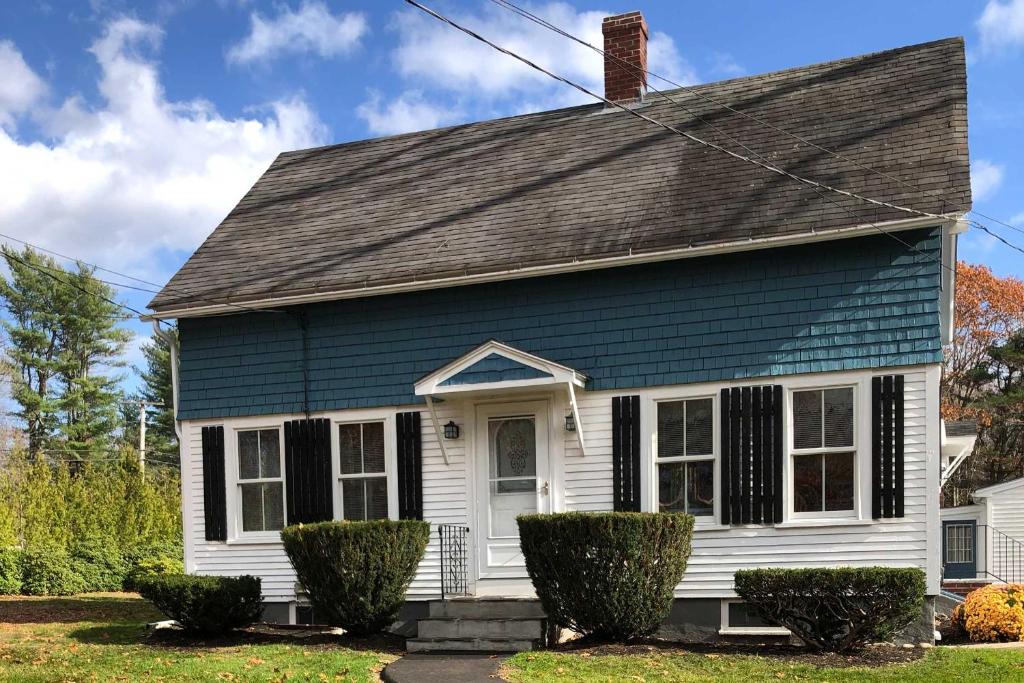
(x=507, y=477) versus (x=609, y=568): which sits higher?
(x=507, y=477)

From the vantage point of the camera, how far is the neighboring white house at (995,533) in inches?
924

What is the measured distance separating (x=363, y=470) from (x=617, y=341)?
12.0 ft

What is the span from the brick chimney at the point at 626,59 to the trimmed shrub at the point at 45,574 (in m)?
13.0

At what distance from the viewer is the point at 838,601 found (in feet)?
31.2

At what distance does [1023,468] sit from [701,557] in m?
28.0

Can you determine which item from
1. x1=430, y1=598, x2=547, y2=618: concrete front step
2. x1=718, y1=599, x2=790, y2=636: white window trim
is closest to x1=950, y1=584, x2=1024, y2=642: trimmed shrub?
x1=718, y1=599, x2=790, y2=636: white window trim

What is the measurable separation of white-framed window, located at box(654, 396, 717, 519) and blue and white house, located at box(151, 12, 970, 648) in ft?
0.08

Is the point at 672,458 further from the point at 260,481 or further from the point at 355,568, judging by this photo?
the point at 260,481

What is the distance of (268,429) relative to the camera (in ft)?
44.5

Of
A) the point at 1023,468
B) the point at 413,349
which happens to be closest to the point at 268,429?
the point at 413,349

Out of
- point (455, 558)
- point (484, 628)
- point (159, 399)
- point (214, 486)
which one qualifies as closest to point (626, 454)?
point (455, 558)

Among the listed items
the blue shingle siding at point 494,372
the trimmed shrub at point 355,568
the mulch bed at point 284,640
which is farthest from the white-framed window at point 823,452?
the mulch bed at point 284,640

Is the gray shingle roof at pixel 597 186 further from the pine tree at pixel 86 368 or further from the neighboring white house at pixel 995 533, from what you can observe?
the pine tree at pixel 86 368

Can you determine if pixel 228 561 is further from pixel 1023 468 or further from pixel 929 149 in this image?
pixel 1023 468
